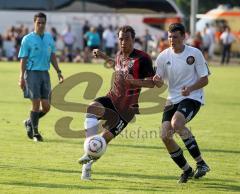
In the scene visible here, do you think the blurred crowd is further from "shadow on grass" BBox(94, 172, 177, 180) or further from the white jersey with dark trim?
the white jersey with dark trim

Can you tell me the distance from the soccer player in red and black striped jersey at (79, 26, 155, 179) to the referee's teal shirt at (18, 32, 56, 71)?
3.89 metres

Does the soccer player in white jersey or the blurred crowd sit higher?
the soccer player in white jersey

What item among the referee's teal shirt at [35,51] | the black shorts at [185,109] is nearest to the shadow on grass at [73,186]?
the black shorts at [185,109]

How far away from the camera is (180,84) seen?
10547 millimetres

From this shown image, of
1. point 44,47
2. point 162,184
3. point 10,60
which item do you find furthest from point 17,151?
point 10,60

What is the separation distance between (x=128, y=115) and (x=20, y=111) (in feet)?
29.0

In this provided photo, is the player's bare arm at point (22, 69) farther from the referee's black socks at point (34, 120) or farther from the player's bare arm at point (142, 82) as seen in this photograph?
the player's bare arm at point (142, 82)

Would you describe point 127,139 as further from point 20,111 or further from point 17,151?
point 20,111

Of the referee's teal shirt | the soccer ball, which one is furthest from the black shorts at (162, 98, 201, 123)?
the referee's teal shirt

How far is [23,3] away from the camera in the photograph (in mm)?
49062

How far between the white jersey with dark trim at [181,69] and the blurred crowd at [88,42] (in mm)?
31236

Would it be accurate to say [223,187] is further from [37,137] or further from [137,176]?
[37,137]

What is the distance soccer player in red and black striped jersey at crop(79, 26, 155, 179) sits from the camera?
1044 cm

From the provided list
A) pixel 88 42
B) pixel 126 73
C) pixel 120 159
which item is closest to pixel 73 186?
pixel 126 73
